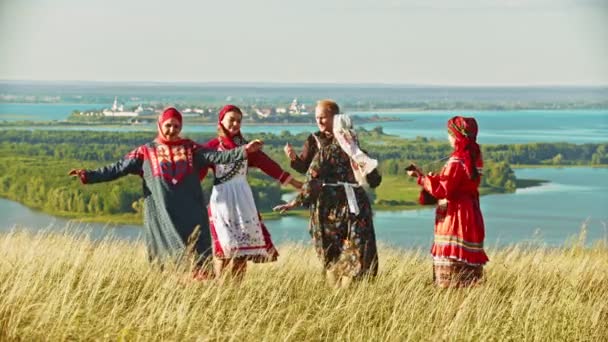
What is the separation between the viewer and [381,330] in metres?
A: 7.39

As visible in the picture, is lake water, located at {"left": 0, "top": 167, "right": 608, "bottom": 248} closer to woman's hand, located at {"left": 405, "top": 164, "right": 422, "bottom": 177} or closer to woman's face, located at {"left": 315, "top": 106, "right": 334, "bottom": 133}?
woman's face, located at {"left": 315, "top": 106, "right": 334, "bottom": 133}

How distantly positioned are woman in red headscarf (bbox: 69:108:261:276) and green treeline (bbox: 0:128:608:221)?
150 ft

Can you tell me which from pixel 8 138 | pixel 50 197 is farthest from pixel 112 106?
pixel 50 197

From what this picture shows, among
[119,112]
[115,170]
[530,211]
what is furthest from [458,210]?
[119,112]

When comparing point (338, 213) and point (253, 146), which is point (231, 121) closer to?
point (253, 146)

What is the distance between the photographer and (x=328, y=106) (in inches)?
343

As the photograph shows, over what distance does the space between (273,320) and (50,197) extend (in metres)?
63.4

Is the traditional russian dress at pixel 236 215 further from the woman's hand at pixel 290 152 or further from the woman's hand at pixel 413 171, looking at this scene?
the woman's hand at pixel 413 171

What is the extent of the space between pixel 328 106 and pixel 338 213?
0.82m

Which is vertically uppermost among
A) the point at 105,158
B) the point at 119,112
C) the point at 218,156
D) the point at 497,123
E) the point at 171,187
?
the point at 218,156

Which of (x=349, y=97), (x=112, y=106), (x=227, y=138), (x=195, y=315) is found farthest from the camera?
(x=349, y=97)

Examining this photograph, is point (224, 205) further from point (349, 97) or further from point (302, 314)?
point (349, 97)

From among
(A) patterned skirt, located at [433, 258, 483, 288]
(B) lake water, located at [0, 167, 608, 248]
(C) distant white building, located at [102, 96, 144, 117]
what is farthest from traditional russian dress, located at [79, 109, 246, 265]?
(C) distant white building, located at [102, 96, 144, 117]

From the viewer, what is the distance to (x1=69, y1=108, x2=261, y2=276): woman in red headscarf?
8.48 metres
